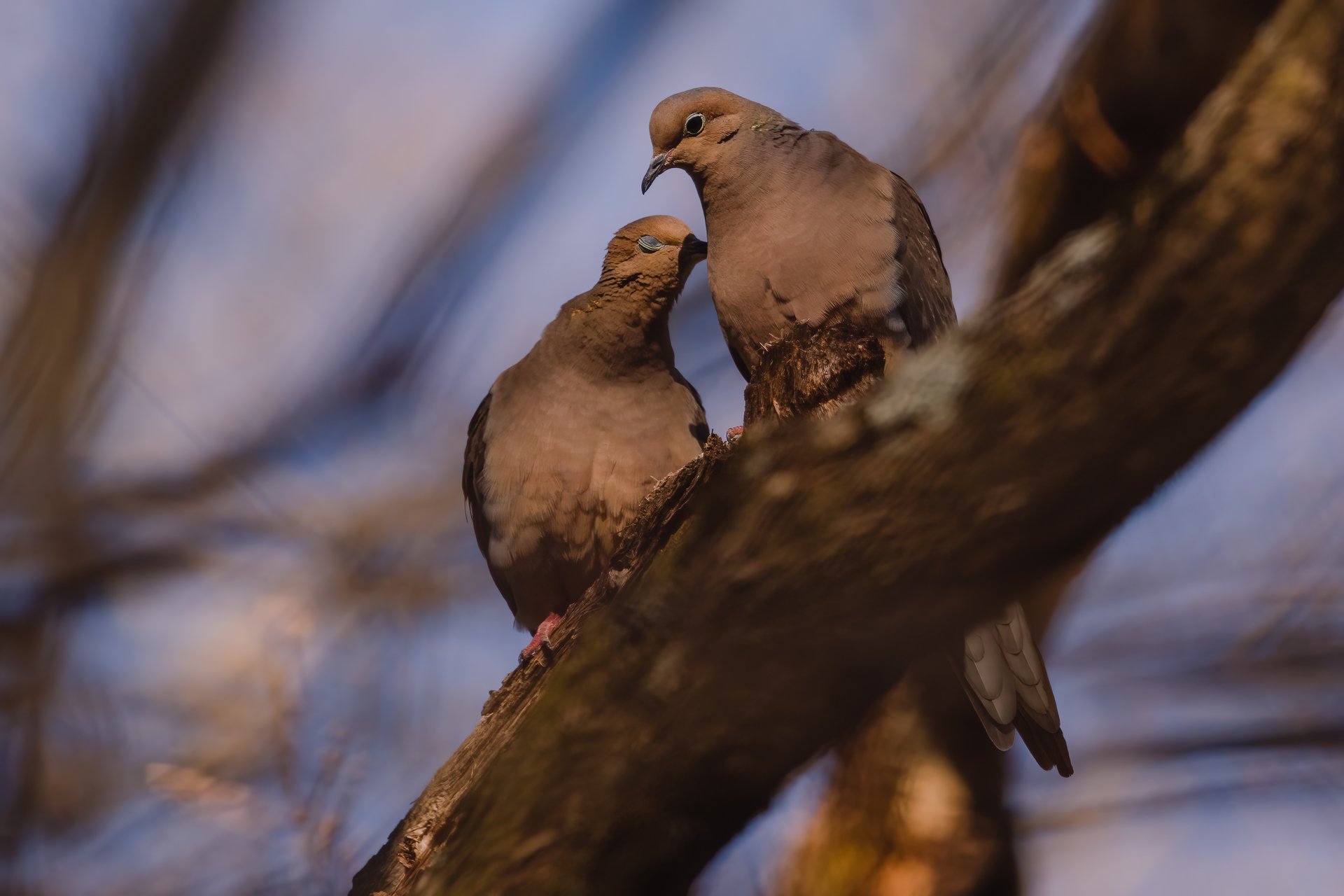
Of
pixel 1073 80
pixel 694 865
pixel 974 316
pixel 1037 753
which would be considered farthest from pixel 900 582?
pixel 1037 753

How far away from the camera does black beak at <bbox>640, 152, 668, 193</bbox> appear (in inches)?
169

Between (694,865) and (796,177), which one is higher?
(796,177)

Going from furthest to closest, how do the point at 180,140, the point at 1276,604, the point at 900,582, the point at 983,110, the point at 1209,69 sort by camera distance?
1. the point at 983,110
2. the point at 180,140
3. the point at 1276,604
4. the point at 900,582
5. the point at 1209,69

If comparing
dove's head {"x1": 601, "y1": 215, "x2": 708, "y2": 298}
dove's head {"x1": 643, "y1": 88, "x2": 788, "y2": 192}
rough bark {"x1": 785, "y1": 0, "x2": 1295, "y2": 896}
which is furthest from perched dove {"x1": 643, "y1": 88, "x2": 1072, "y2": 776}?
rough bark {"x1": 785, "y1": 0, "x2": 1295, "y2": 896}

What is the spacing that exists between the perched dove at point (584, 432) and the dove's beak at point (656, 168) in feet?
0.68

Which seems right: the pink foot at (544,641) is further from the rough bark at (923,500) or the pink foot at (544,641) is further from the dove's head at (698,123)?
the dove's head at (698,123)

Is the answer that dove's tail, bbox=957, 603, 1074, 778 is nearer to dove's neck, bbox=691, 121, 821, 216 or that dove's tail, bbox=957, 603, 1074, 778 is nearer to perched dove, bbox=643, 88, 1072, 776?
perched dove, bbox=643, 88, 1072, 776

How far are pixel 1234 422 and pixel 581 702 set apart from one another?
106cm

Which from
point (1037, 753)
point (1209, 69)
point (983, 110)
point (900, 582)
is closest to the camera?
point (1209, 69)

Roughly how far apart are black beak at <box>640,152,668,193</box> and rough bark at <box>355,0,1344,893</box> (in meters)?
2.47

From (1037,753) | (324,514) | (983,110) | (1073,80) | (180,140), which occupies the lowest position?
(1037,753)

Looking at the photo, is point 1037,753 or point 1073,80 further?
point 1037,753

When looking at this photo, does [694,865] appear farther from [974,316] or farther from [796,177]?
[796,177]

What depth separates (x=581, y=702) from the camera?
74.2 inches
